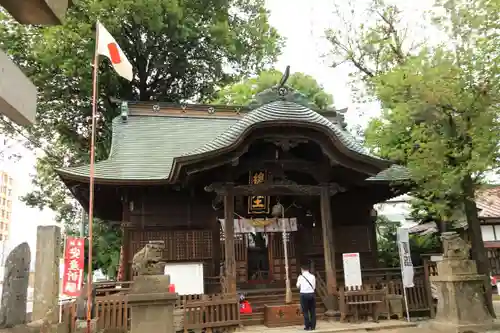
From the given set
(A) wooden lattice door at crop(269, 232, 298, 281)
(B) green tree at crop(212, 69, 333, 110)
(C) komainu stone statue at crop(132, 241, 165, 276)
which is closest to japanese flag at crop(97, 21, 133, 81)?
(C) komainu stone statue at crop(132, 241, 165, 276)

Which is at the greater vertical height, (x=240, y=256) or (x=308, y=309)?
(x=240, y=256)

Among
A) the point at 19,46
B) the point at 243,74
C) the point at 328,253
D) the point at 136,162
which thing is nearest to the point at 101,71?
the point at 19,46

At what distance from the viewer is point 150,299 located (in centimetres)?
740

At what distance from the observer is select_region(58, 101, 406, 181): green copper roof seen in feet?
37.6

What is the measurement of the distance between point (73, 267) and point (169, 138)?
721cm

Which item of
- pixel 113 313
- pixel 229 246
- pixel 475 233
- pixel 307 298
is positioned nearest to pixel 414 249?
pixel 475 233

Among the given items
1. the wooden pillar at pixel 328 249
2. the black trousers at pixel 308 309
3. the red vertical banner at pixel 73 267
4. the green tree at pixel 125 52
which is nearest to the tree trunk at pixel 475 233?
the wooden pillar at pixel 328 249

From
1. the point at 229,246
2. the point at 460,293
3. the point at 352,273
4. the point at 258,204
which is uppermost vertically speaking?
the point at 258,204

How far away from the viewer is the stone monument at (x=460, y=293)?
9.44 m

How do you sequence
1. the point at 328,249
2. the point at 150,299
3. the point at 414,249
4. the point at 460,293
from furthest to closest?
the point at 414,249, the point at 328,249, the point at 460,293, the point at 150,299

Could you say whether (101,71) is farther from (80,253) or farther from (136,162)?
(80,253)

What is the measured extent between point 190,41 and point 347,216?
15.2 meters

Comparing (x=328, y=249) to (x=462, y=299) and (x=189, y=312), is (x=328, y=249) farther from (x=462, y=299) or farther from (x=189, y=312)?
(x=189, y=312)

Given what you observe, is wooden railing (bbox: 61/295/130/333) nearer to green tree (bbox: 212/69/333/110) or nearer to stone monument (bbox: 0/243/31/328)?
stone monument (bbox: 0/243/31/328)
